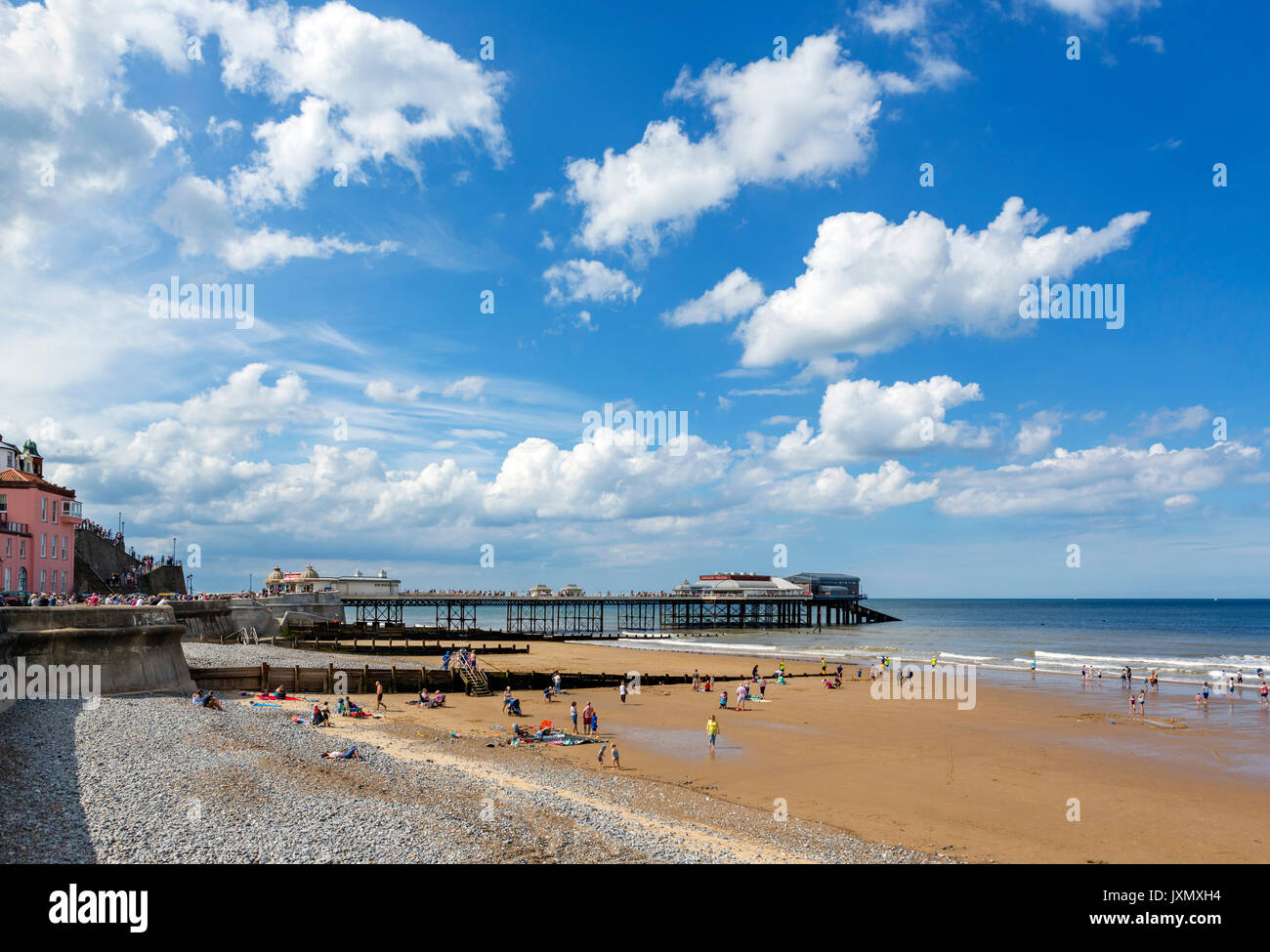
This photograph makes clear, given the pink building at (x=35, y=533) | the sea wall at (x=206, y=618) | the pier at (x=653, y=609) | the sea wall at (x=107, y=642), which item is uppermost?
the pink building at (x=35, y=533)

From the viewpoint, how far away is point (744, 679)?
47.2 metres

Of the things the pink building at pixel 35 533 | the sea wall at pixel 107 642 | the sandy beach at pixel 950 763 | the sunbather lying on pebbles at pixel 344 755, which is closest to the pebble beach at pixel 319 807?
the sunbather lying on pebbles at pixel 344 755

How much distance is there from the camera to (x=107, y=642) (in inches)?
1048

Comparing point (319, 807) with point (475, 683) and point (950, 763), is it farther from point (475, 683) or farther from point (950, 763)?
point (475, 683)

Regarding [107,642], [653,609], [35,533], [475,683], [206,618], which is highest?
[35,533]

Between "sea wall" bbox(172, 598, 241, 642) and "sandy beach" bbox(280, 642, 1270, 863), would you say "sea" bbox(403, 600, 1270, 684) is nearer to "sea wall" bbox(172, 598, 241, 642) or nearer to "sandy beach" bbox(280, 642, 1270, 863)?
"sandy beach" bbox(280, 642, 1270, 863)

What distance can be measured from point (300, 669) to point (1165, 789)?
34.6 metres

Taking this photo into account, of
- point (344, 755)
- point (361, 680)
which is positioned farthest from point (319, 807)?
point (361, 680)

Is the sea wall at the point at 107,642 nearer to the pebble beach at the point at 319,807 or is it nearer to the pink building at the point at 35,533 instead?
the pebble beach at the point at 319,807

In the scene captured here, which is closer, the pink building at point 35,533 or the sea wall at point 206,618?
the pink building at point 35,533

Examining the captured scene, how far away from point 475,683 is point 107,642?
55.0 feet

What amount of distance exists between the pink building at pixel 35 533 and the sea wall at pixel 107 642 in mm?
17378

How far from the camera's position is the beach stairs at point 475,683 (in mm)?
38500
